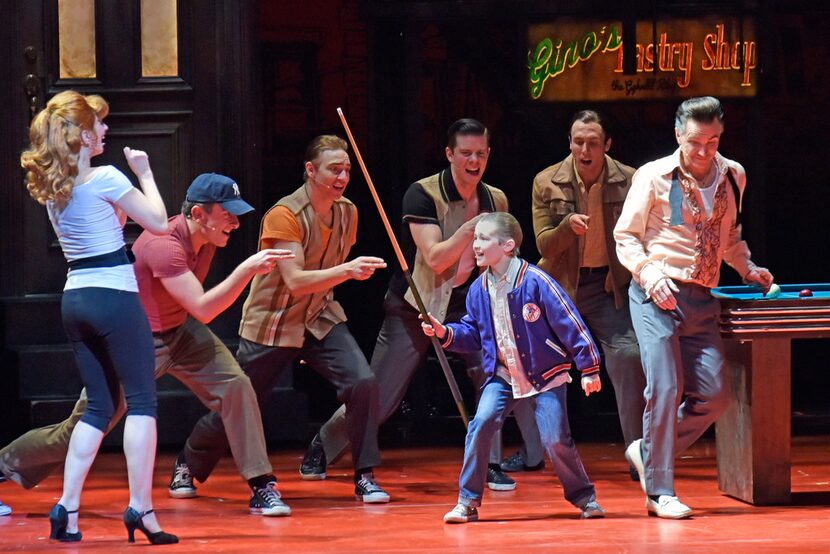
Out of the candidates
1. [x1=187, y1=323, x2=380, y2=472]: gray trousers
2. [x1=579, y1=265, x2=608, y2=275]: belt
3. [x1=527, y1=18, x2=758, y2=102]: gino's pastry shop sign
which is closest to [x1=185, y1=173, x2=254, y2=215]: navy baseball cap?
[x1=187, y1=323, x2=380, y2=472]: gray trousers

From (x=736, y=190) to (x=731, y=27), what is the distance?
2744mm

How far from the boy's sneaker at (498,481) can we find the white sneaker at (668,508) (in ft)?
3.07

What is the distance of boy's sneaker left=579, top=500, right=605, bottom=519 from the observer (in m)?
6.27

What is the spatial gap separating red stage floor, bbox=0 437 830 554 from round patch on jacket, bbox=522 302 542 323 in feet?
2.76

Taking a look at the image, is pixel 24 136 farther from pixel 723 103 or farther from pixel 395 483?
pixel 723 103

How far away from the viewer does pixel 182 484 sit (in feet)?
22.9

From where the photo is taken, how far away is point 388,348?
7359 mm

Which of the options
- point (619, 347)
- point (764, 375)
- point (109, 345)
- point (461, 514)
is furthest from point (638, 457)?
point (109, 345)

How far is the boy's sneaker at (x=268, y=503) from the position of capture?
6422 mm

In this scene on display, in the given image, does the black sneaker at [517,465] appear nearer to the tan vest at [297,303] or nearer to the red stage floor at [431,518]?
the red stage floor at [431,518]

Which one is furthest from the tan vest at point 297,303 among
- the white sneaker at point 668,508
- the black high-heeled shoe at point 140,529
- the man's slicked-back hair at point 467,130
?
the white sneaker at point 668,508

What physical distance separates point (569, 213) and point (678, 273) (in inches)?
49.9

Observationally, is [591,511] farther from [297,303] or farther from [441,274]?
[297,303]

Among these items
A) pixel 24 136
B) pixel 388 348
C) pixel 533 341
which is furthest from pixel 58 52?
pixel 533 341
